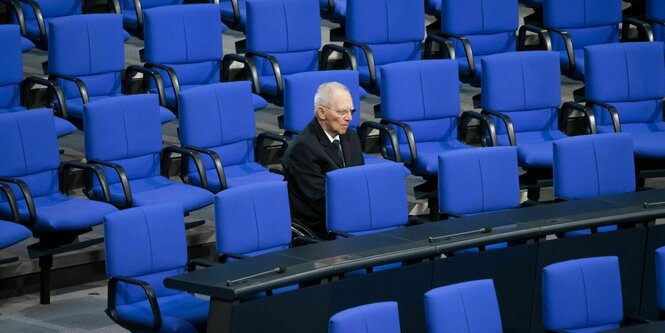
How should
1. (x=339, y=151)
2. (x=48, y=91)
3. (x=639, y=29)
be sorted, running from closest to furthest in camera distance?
(x=339, y=151), (x=48, y=91), (x=639, y=29)

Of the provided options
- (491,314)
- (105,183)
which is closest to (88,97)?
(105,183)

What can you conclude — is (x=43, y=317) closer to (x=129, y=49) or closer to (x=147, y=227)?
(x=147, y=227)

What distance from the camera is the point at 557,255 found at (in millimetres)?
4238

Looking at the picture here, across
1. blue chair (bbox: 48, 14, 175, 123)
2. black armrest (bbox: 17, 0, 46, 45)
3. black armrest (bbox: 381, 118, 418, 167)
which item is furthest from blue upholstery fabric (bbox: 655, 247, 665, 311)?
black armrest (bbox: 17, 0, 46, 45)

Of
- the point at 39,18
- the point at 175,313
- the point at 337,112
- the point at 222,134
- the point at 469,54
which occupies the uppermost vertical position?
the point at 39,18

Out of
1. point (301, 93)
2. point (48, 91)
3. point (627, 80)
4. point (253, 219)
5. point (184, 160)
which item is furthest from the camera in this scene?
point (627, 80)

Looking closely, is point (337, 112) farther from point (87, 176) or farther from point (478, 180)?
point (87, 176)

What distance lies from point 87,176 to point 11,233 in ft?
1.63

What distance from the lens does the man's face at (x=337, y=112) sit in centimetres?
451

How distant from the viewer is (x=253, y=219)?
4.15m

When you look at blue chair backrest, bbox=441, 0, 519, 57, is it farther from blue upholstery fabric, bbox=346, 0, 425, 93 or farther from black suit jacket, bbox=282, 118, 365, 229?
black suit jacket, bbox=282, 118, 365, 229

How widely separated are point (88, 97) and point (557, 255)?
219 centimetres

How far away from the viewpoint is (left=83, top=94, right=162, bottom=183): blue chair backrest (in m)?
4.85

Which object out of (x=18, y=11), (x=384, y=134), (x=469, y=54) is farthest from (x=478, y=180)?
(x=18, y=11)
